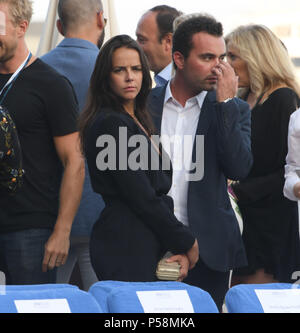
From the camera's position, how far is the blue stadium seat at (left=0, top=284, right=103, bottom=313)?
1490mm

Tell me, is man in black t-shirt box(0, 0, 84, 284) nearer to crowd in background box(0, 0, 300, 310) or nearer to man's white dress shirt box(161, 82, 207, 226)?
crowd in background box(0, 0, 300, 310)

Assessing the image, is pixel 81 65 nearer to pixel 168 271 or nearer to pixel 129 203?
pixel 129 203

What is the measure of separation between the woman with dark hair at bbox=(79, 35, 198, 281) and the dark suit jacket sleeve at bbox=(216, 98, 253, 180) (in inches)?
9.4

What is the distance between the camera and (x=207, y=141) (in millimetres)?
2744

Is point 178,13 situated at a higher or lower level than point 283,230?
higher

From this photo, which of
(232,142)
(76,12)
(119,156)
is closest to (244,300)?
(119,156)

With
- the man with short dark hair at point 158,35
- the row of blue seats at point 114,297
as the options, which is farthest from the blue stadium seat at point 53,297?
the man with short dark hair at point 158,35

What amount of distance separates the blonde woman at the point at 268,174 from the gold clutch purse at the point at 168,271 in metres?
0.84

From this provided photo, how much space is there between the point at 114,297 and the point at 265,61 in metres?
2.05

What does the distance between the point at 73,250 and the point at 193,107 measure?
0.77 m

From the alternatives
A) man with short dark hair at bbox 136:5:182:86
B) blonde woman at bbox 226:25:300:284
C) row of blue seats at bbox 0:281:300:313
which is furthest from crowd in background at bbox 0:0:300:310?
row of blue seats at bbox 0:281:300:313

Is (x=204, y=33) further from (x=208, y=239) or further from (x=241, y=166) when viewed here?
(x=208, y=239)

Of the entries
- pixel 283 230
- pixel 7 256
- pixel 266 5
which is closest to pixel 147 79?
pixel 7 256
